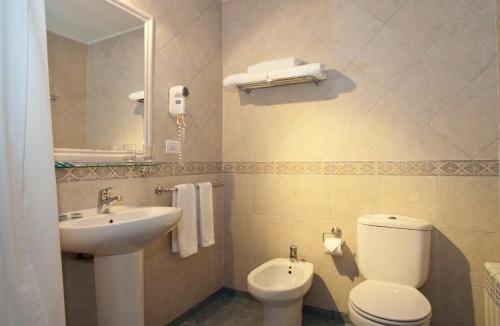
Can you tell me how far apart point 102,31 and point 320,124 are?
143 cm

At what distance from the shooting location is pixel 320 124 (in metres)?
2.06

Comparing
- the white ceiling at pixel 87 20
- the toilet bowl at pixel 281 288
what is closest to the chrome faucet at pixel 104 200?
the white ceiling at pixel 87 20

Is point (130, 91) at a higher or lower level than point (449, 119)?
higher

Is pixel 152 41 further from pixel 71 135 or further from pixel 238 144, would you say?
pixel 238 144

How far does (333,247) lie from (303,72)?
3.70 ft

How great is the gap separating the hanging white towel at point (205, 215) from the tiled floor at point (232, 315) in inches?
20.5

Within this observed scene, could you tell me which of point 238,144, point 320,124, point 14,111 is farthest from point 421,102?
point 14,111

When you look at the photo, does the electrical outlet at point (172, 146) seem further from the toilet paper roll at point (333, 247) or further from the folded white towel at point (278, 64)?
the toilet paper roll at point (333, 247)

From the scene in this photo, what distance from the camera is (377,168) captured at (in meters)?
1.90

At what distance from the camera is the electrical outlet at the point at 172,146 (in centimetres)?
186

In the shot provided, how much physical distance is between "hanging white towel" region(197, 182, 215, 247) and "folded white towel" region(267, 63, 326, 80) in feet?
2.91

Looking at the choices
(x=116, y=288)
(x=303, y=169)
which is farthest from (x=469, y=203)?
(x=116, y=288)

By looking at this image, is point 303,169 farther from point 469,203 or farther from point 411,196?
point 469,203

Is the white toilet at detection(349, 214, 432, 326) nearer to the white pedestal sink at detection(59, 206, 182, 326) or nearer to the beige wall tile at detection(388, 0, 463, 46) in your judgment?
the white pedestal sink at detection(59, 206, 182, 326)
